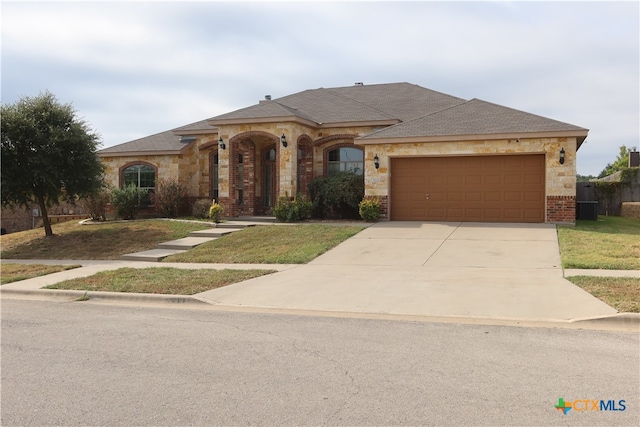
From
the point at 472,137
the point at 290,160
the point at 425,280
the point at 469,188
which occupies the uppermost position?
the point at 472,137

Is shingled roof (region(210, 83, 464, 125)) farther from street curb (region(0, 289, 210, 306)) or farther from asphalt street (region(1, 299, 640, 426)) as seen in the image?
asphalt street (region(1, 299, 640, 426))

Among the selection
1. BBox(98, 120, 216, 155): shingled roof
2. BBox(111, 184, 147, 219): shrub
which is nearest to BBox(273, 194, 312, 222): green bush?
BBox(98, 120, 216, 155): shingled roof

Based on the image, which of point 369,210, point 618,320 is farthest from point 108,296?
point 369,210

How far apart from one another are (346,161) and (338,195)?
2793mm

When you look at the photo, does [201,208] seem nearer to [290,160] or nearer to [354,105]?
[290,160]

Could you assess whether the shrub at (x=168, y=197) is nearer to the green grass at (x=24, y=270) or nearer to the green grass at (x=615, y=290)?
the green grass at (x=24, y=270)

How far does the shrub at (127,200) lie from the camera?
24.2 m

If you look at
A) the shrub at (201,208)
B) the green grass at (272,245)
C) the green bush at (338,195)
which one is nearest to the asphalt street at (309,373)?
the green grass at (272,245)

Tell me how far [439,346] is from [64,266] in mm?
11295

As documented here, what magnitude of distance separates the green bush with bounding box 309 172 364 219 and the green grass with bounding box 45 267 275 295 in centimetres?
910

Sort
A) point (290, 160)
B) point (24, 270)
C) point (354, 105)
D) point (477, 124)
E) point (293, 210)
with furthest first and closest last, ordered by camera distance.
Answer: point (354, 105) → point (290, 160) → point (293, 210) → point (477, 124) → point (24, 270)

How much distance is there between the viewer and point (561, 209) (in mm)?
18672

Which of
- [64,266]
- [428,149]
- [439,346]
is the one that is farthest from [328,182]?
[439,346]

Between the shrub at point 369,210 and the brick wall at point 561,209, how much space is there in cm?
580
